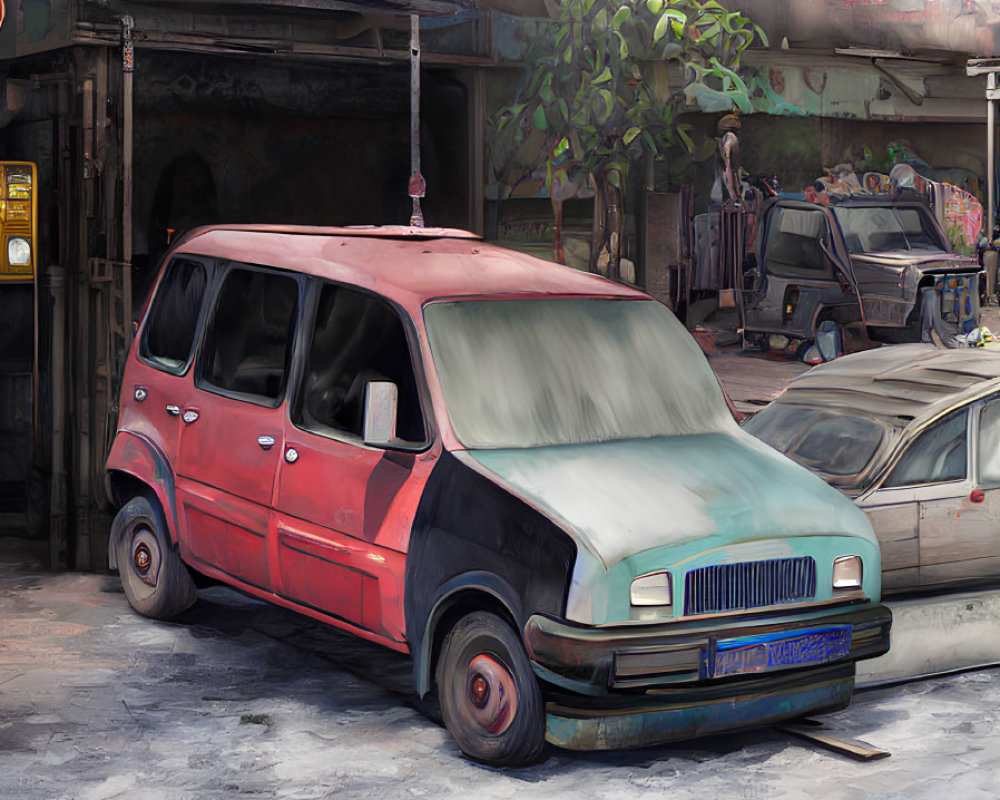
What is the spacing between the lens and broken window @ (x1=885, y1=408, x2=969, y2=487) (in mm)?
7367

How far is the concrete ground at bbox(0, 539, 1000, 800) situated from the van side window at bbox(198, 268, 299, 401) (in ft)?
4.68

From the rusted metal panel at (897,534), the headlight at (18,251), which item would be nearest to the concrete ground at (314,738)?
the rusted metal panel at (897,534)

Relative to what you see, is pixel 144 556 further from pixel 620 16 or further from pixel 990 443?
pixel 620 16

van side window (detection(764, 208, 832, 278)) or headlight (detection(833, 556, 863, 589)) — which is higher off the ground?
van side window (detection(764, 208, 832, 278))

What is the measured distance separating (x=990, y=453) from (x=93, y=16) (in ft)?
19.9

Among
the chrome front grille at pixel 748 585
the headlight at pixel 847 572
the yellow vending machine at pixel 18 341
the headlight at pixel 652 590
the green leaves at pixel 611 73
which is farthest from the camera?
the green leaves at pixel 611 73

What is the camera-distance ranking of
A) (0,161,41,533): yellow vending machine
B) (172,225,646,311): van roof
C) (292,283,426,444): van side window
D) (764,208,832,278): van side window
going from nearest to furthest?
(172,225,646,311): van roof
(292,283,426,444): van side window
(0,161,41,533): yellow vending machine
(764,208,832,278): van side window

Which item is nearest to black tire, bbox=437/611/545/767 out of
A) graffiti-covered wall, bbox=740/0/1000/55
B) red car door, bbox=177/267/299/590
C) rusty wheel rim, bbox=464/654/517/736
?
rusty wheel rim, bbox=464/654/517/736

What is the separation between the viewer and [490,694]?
608 cm

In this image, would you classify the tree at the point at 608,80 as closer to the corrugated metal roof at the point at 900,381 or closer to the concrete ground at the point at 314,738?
the corrugated metal roof at the point at 900,381

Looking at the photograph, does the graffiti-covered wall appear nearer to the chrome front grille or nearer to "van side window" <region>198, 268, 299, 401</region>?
"van side window" <region>198, 268, 299, 401</region>

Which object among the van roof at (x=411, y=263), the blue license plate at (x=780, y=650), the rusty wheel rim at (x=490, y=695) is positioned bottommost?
the rusty wheel rim at (x=490, y=695)

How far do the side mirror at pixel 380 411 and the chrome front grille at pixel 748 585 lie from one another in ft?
4.62

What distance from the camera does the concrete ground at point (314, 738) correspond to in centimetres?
596
